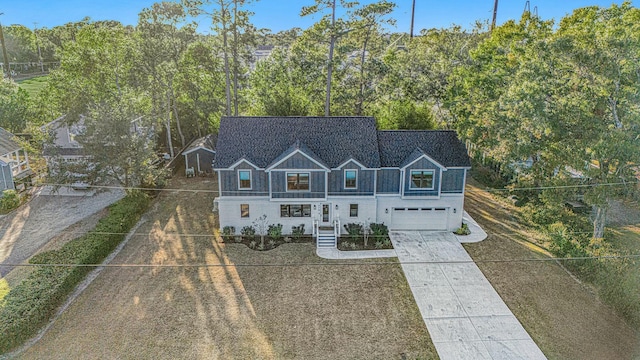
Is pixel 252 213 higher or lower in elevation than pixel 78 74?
lower

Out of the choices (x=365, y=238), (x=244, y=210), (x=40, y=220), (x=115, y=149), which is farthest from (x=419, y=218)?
(x=40, y=220)

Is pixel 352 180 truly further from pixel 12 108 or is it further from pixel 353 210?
pixel 12 108

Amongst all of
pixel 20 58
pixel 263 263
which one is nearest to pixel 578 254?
pixel 263 263

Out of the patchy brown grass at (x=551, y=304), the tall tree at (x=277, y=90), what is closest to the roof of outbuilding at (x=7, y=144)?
the tall tree at (x=277, y=90)

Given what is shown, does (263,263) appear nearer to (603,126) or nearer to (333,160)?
(333,160)

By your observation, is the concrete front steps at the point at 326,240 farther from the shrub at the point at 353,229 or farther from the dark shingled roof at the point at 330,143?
the dark shingled roof at the point at 330,143

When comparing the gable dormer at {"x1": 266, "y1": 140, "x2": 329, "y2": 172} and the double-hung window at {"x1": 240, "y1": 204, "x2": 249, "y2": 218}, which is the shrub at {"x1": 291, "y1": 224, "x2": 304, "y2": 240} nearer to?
the double-hung window at {"x1": 240, "y1": 204, "x2": 249, "y2": 218}

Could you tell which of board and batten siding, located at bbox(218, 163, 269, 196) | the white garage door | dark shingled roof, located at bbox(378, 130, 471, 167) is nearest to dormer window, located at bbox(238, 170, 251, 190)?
board and batten siding, located at bbox(218, 163, 269, 196)
